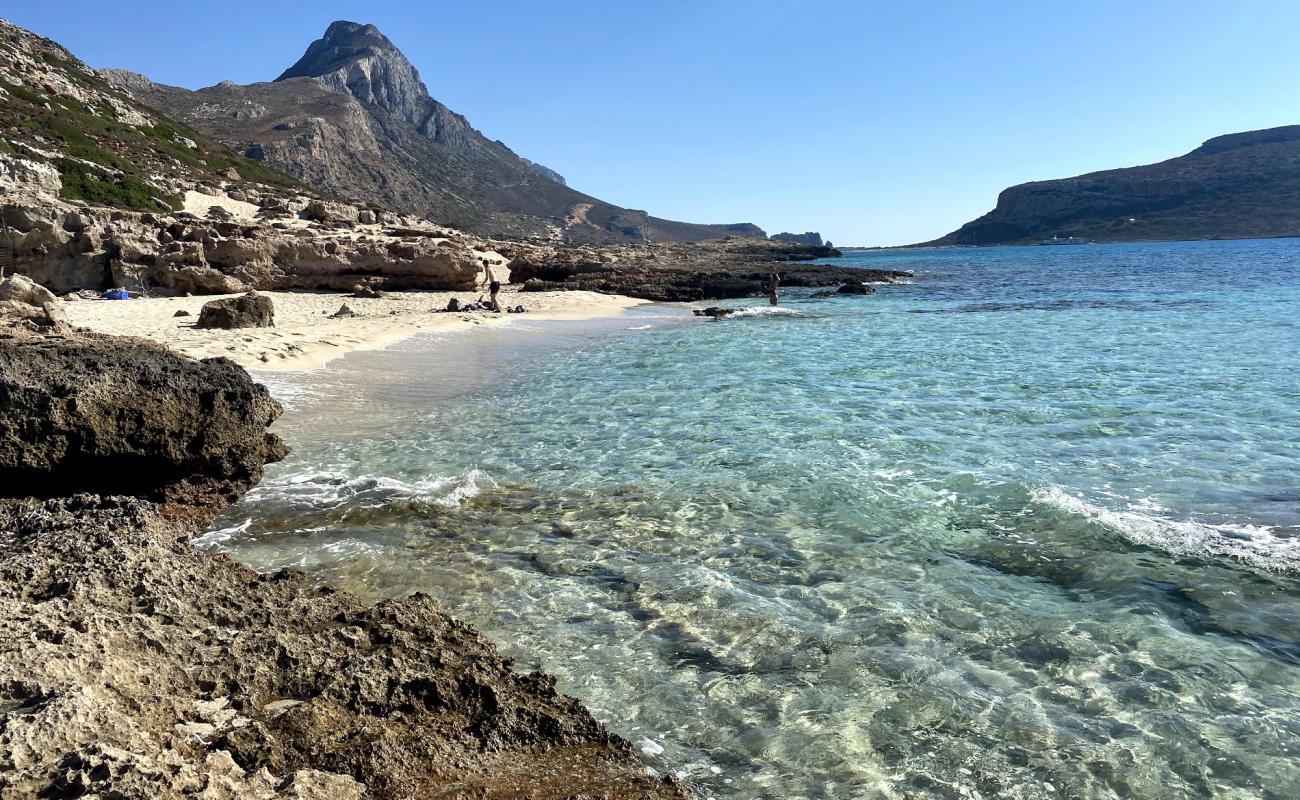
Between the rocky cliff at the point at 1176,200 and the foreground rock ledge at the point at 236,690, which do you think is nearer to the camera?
the foreground rock ledge at the point at 236,690

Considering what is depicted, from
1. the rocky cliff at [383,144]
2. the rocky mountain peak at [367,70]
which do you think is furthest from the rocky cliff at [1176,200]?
the rocky mountain peak at [367,70]

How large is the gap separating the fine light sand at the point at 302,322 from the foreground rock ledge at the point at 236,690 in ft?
33.3

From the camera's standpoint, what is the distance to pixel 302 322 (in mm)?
18562

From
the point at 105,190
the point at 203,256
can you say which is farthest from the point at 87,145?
the point at 203,256

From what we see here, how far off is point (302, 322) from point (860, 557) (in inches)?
675

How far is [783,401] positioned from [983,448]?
11.9 ft

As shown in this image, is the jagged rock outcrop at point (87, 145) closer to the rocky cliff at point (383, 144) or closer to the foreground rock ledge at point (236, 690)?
the foreground rock ledge at point (236, 690)

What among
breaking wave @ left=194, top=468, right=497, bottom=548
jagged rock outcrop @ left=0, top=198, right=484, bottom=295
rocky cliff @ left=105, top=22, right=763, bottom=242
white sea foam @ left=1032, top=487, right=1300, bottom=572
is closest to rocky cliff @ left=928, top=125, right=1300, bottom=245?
rocky cliff @ left=105, top=22, right=763, bottom=242

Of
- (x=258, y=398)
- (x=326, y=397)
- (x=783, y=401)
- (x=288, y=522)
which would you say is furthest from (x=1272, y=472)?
(x=326, y=397)

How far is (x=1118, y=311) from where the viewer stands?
25719 millimetres

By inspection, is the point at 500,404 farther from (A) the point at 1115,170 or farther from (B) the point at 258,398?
(A) the point at 1115,170

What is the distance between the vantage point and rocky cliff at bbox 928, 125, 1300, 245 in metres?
117

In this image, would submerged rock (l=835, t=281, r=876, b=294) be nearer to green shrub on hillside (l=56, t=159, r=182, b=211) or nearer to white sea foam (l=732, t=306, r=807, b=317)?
white sea foam (l=732, t=306, r=807, b=317)

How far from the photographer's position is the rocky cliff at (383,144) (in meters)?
85.5
